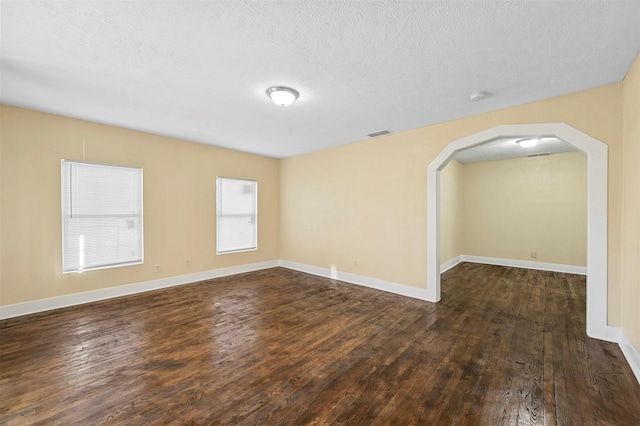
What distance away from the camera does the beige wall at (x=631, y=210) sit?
233 centimetres

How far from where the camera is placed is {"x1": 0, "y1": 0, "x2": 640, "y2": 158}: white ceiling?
1809mm

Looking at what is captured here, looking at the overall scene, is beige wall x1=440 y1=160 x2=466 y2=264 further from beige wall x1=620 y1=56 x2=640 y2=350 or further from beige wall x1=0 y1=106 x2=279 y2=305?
beige wall x1=0 y1=106 x2=279 y2=305

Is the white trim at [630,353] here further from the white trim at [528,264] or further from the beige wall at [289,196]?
the white trim at [528,264]

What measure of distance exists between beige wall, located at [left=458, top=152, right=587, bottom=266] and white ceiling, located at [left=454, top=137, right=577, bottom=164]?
406 millimetres

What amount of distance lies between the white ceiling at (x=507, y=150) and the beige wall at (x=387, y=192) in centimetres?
146

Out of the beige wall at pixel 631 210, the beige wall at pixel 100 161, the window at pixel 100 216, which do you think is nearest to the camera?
the beige wall at pixel 631 210

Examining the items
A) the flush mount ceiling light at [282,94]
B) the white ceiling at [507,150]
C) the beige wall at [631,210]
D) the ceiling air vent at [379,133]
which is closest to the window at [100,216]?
the flush mount ceiling light at [282,94]

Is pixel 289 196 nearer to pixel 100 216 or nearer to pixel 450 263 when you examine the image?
pixel 100 216

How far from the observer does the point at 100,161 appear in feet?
13.4

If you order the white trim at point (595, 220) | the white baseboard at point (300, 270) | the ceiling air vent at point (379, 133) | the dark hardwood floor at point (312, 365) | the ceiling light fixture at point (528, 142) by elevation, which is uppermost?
the ceiling air vent at point (379, 133)

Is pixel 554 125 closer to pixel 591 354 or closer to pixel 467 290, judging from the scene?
pixel 591 354

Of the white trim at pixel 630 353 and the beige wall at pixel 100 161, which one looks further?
the beige wall at pixel 100 161

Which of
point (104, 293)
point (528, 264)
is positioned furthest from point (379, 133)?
point (528, 264)

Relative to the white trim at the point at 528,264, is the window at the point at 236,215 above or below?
above
